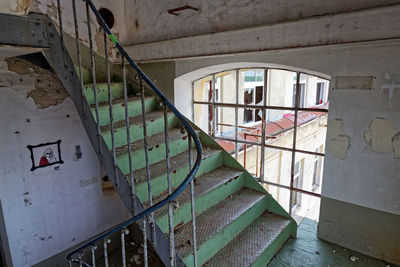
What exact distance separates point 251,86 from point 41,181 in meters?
2.92

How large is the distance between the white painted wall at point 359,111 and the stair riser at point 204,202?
88cm

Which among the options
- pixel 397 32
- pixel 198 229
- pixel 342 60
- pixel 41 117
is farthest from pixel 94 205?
pixel 397 32

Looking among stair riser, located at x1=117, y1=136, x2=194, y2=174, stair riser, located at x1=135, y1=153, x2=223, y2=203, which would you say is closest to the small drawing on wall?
stair riser, located at x1=117, y1=136, x2=194, y2=174

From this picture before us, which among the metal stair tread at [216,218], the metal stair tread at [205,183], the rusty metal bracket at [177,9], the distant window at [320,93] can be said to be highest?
the rusty metal bracket at [177,9]

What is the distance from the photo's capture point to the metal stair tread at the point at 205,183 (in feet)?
6.86

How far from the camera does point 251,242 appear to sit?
2242 millimetres

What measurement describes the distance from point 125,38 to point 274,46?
2.14 meters

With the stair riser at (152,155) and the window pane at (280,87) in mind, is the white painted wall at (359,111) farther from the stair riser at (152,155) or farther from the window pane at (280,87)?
the stair riser at (152,155)

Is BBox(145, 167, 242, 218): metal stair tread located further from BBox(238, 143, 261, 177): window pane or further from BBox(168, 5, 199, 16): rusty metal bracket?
BBox(168, 5, 199, 16): rusty metal bracket

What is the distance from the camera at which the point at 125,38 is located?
3.40 meters

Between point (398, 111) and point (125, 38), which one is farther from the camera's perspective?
point (125, 38)

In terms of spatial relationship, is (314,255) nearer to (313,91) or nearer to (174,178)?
(174,178)

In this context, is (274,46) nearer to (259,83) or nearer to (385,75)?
(385,75)

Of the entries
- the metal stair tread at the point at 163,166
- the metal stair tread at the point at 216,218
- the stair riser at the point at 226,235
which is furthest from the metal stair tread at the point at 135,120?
the stair riser at the point at 226,235
